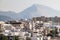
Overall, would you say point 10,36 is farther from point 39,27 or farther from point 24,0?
point 24,0

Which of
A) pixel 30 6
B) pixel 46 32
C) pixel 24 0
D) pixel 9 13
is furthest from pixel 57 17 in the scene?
pixel 9 13

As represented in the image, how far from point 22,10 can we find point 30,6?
16cm

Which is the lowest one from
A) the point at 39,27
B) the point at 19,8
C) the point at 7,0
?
the point at 39,27

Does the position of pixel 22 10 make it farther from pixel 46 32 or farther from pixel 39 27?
pixel 46 32

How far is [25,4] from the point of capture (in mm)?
2389

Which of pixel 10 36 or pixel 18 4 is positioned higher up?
pixel 18 4

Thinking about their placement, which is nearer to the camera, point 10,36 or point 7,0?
point 10,36

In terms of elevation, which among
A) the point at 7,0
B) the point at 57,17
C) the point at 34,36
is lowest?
the point at 34,36

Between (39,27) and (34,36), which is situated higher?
(39,27)

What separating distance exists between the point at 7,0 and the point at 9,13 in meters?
0.24

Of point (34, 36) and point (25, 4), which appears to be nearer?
point (34, 36)

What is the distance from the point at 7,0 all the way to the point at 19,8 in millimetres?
257

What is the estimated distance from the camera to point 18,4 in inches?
94.3

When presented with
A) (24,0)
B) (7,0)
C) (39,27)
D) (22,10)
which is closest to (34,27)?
(39,27)
